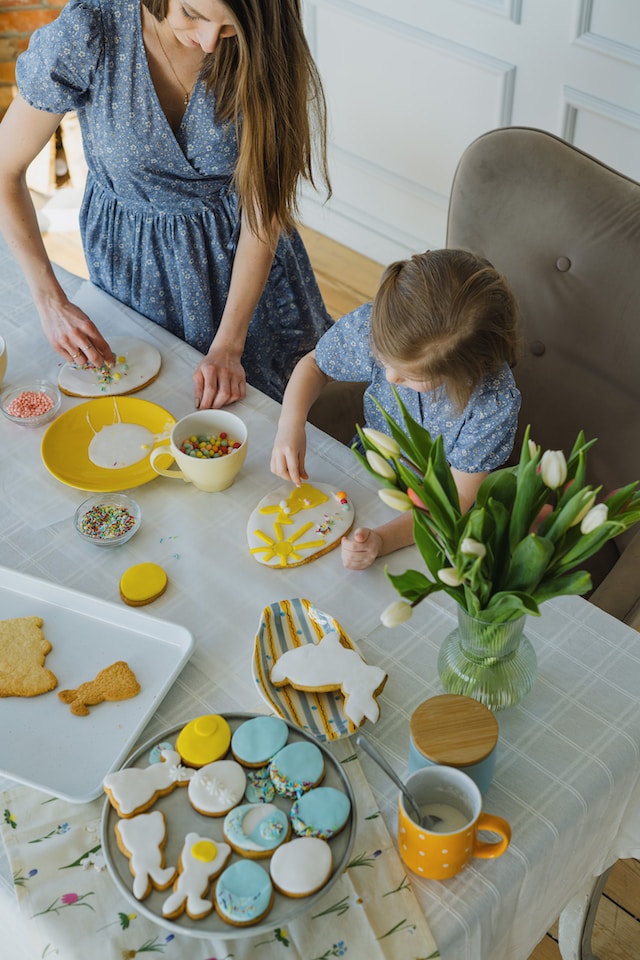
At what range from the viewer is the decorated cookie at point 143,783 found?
914 mm

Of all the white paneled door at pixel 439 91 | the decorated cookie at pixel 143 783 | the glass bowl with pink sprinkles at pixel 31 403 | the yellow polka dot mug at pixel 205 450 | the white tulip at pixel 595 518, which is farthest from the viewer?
the white paneled door at pixel 439 91

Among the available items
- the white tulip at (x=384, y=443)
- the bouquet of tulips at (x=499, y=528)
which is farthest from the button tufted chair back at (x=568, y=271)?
the white tulip at (x=384, y=443)

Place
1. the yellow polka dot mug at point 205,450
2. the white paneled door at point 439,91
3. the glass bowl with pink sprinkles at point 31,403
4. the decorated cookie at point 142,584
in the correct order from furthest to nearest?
the white paneled door at point 439,91, the glass bowl with pink sprinkles at point 31,403, the yellow polka dot mug at point 205,450, the decorated cookie at point 142,584

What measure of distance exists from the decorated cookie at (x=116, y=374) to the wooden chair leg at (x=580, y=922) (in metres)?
0.97

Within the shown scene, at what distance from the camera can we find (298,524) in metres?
1.25

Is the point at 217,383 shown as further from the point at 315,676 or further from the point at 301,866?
the point at 301,866

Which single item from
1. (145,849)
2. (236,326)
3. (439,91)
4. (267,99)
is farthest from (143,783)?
(439,91)

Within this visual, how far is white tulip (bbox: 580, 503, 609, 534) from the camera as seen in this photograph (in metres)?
0.81

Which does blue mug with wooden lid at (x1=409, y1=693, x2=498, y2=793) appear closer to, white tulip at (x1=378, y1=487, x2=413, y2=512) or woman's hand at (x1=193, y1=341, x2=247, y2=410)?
white tulip at (x1=378, y1=487, x2=413, y2=512)

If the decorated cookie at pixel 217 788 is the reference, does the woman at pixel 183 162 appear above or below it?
above

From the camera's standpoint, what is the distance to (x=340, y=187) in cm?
334

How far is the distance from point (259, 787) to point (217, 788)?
4 cm

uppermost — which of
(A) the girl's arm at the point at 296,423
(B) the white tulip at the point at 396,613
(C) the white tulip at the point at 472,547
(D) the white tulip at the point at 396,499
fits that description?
(C) the white tulip at the point at 472,547

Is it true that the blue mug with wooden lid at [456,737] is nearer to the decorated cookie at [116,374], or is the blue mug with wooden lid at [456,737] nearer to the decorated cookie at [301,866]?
the decorated cookie at [301,866]
